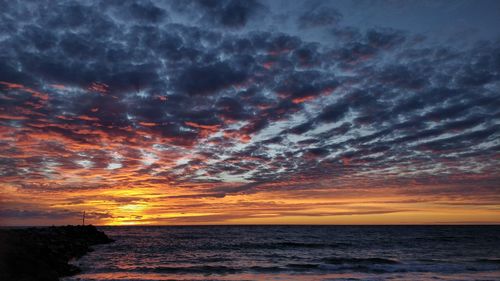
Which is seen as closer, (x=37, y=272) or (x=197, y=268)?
(x=37, y=272)

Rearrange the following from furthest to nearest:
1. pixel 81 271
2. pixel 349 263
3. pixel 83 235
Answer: pixel 83 235 → pixel 349 263 → pixel 81 271

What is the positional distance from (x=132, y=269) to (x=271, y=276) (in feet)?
40.3

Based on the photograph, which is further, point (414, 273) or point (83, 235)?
point (83, 235)

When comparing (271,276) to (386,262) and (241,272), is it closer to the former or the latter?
(241,272)

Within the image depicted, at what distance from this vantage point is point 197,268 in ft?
107

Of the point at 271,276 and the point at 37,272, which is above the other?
the point at 37,272

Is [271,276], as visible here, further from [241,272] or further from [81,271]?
[81,271]

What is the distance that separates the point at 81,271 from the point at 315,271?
744 inches

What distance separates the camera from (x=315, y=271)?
31375 mm

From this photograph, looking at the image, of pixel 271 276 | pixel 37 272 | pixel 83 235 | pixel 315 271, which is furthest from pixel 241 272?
pixel 83 235

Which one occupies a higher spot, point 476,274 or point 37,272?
point 37,272

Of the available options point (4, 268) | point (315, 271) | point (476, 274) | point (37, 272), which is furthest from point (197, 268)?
point (476, 274)

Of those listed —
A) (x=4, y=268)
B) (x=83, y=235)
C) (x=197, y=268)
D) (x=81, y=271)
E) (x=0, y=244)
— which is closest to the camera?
(x=4, y=268)

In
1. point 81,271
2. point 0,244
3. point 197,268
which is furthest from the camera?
point 197,268
